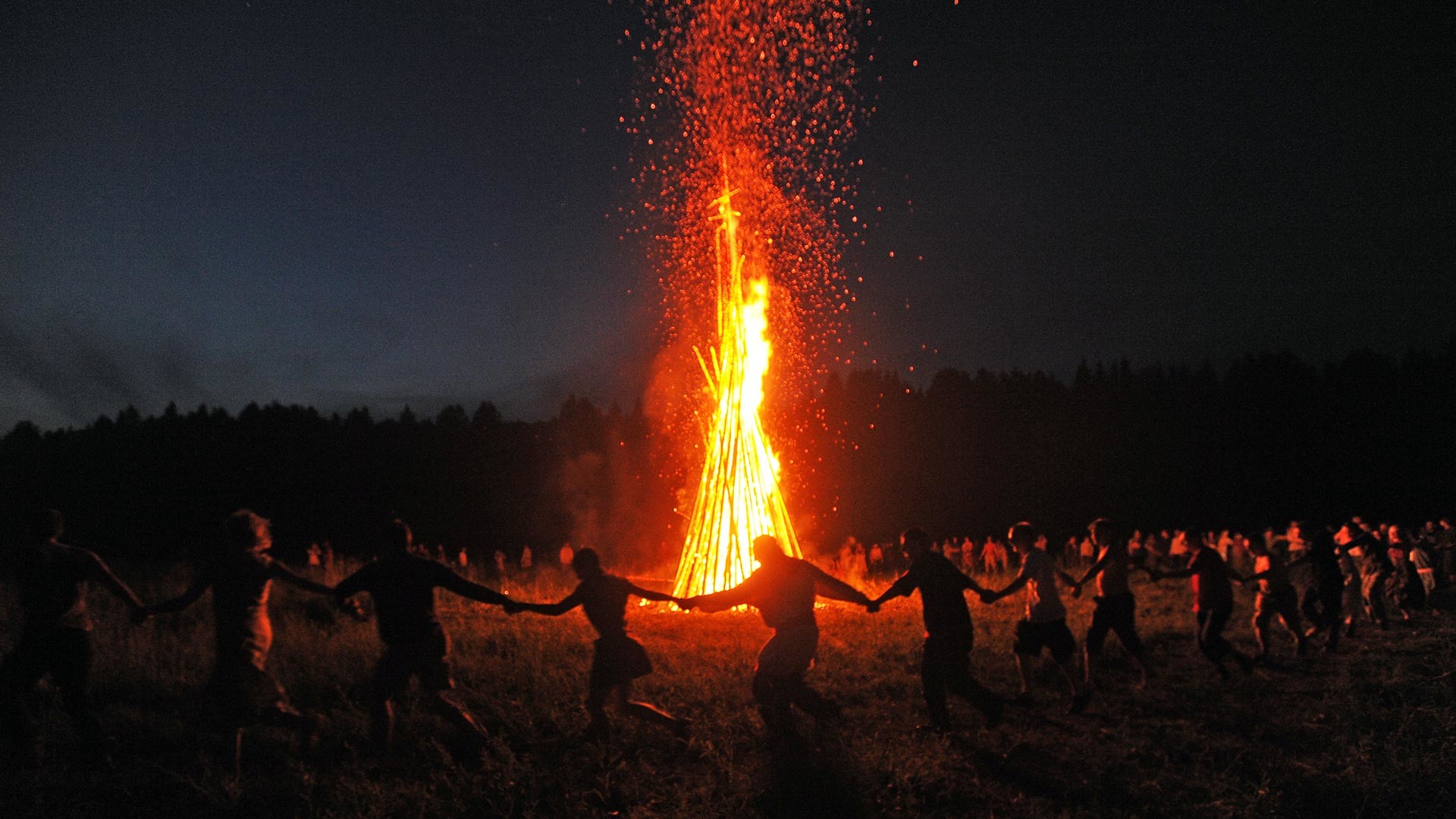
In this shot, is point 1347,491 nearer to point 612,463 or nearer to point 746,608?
point 612,463

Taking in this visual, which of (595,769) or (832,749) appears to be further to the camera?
(832,749)

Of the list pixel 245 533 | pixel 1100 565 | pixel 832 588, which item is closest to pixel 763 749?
pixel 832 588

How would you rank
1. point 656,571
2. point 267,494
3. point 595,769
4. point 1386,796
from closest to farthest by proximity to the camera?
point 1386,796 → point 595,769 → point 656,571 → point 267,494

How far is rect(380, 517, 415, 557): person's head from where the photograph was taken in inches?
195

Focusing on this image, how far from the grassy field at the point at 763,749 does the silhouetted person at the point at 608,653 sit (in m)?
0.18

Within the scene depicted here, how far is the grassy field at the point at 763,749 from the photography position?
459 centimetres

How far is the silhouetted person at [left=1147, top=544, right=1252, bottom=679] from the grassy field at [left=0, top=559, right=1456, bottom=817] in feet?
0.94

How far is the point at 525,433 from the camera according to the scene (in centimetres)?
6278

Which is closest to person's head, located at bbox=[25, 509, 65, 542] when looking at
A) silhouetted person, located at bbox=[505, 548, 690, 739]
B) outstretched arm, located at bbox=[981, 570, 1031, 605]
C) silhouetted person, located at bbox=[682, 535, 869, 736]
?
silhouetted person, located at bbox=[505, 548, 690, 739]

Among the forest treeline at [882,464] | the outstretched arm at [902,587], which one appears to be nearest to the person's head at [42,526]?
the outstretched arm at [902,587]

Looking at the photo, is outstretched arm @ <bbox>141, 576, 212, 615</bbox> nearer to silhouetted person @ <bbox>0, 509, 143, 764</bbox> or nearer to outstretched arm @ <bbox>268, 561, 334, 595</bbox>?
silhouetted person @ <bbox>0, 509, 143, 764</bbox>

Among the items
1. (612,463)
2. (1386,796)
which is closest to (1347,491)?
(612,463)

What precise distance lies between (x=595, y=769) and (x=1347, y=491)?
55895mm

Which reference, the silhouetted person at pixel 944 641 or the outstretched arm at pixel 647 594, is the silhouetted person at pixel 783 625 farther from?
the silhouetted person at pixel 944 641
